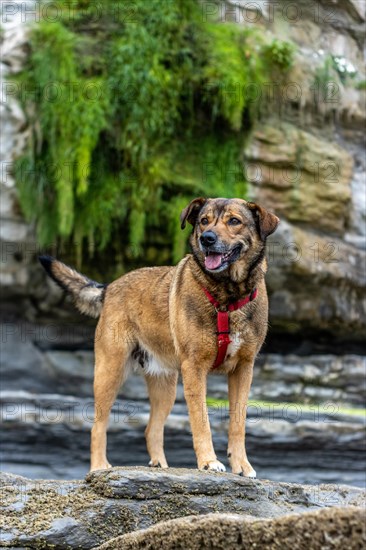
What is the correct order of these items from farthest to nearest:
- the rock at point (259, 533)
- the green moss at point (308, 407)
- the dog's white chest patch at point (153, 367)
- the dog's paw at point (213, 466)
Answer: the green moss at point (308, 407) → the dog's white chest patch at point (153, 367) → the dog's paw at point (213, 466) → the rock at point (259, 533)

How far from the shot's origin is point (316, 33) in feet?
43.8

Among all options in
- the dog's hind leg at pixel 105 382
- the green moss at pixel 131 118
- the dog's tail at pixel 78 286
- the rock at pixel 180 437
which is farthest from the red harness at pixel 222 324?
the green moss at pixel 131 118

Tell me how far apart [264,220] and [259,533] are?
138 inches

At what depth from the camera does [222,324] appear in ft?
20.7

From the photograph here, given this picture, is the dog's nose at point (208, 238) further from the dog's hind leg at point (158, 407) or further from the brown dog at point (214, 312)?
the dog's hind leg at point (158, 407)

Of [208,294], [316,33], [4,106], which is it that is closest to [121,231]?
[4,106]

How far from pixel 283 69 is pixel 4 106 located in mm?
3992

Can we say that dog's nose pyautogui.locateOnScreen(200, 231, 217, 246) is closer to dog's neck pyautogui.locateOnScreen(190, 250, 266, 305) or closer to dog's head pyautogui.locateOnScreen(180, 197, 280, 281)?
dog's head pyautogui.locateOnScreen(180, 197, 280, 281)

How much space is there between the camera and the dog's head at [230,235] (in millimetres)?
6203

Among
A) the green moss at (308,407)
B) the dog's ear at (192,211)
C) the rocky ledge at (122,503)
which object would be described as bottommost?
the green moss at (308,407)

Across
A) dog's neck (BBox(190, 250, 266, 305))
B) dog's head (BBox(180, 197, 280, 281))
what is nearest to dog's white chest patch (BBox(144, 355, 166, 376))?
dog's neck (BBox(190, 250, 266, 305))

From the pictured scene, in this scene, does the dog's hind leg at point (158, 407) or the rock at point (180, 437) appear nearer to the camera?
the dog's hind leg at point (158, 407)

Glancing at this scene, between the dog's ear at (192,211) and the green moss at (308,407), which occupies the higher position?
the dog's ear at (192,211)

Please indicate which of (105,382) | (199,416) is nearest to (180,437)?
(105,382)
